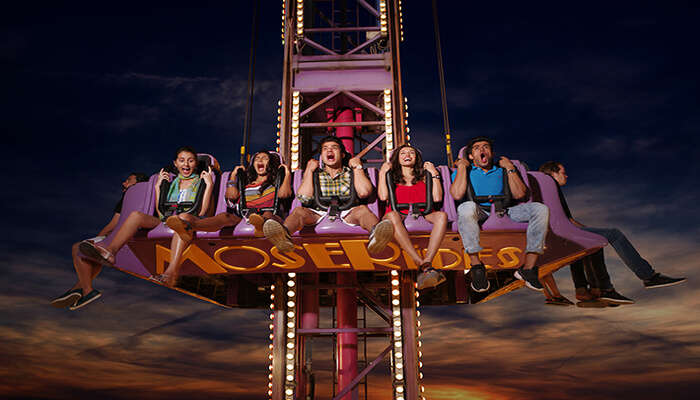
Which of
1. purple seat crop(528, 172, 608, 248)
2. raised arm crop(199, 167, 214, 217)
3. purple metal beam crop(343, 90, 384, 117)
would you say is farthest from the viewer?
purple metal beam crop(343, 90, 384, 117)

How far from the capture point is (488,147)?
752 cm

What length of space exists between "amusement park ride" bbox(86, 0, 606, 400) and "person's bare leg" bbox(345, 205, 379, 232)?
14 cm

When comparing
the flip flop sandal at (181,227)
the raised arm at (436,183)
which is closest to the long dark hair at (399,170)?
the raised arm at (436,183)

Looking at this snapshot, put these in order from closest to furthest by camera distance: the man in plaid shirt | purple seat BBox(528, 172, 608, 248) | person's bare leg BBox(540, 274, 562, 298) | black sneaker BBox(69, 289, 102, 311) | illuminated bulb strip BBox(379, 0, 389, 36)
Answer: the man in plaid shirt
black sneaker BBox(69, 289, 102, 311)
purple seat BBox(528, 172, 608, 248)
person's bare leg BBox(540, 274, 562, 298)
illuminated bulb strip BBox(379, 0, 389, 36)

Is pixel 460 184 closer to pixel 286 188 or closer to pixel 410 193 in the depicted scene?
pixel 410 193

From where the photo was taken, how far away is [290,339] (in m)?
9.84

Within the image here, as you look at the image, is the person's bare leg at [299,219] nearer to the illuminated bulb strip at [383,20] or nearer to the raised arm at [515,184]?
the raised arm at [515,184]

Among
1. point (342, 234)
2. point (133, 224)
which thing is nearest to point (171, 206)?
point (133, 224)

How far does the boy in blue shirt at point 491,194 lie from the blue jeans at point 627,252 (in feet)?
3.13

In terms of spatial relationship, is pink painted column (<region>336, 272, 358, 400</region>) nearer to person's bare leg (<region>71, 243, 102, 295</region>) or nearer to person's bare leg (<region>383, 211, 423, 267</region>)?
person's bare leg (<region>383, 211, 423, 267</region>)

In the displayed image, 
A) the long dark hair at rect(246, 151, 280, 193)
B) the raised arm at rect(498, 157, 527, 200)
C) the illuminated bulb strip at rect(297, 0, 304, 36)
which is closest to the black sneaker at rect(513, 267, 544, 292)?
the raised arm at rect(498, 157, 527, 200)

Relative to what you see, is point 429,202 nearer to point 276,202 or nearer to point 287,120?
point 276,202

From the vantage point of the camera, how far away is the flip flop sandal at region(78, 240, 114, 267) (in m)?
7.03

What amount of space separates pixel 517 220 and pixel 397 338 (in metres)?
3.64
